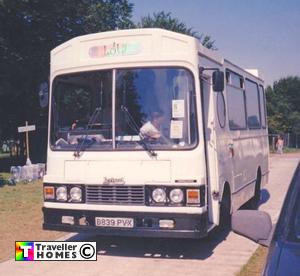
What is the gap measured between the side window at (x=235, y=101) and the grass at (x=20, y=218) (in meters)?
3.99

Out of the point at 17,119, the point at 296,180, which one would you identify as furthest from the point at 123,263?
the point at 17,119

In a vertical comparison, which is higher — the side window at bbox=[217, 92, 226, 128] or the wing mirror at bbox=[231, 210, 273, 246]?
the side window at bbox=[217, 92, 226, 128]

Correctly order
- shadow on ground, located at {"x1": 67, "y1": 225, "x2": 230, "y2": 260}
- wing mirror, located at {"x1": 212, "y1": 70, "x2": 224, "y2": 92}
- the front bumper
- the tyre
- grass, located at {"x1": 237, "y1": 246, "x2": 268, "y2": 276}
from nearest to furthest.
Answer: grass, located at {"x1": 237, "y1": 246, "x2": 268, "y2": 276}
the front bumper
wing mirror, located at {"x1": 212, "y1": 70, "x2": 224, "y2": 92}
shadow on ground, located at {"x1": 67, "y1": 225, "x2": 230, "y2": 260}
the tyre

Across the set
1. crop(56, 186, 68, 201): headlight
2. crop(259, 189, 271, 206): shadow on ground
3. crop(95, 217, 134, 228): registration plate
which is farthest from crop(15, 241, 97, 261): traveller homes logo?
crop(259, 189, 271, 206): shadow on ground

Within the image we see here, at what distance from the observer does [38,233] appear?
32.7 ft

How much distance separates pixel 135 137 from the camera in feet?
25.2

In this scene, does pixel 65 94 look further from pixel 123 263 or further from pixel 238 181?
pixel 238 181

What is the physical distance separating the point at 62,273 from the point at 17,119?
86.4ft

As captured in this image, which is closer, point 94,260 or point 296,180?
point 296,180

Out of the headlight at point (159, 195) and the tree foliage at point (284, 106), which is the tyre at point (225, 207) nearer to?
the headlight at point (159, 195)

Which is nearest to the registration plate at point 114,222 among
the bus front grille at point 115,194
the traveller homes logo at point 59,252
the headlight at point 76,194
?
the bus front grille at point 115,194

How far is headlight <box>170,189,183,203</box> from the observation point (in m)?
7.28

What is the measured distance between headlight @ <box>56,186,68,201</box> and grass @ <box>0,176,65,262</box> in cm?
127

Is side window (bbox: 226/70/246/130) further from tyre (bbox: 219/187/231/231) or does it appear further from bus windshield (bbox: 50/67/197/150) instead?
bus windshield (bbox: 50/67/197/150)
